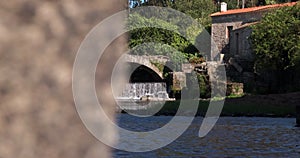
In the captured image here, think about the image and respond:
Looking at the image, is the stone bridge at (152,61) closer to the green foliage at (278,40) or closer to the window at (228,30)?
the window at (228,30)

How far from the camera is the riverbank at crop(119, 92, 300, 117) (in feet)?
71.4

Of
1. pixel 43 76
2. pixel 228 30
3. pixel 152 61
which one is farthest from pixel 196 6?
pixel 43 76

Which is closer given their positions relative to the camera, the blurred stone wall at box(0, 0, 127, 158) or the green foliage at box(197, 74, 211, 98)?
the blurred stone wall at box(0, 0, 127, 158)

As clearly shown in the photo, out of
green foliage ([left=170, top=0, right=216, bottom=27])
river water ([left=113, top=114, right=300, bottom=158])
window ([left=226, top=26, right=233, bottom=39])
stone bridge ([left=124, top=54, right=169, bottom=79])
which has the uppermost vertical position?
green foliage ([left=170, top=0, right=216, bottom=27])

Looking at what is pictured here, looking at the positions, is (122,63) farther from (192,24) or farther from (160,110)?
(192,24)

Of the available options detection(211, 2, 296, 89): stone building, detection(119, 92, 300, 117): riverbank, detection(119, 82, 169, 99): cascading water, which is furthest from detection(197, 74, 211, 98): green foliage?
detection(119, 92, 300, 117): riverbank

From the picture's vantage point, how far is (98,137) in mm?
900

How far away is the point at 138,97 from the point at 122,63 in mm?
34676

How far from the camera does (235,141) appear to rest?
13148 mm

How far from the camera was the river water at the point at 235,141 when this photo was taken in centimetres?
1089

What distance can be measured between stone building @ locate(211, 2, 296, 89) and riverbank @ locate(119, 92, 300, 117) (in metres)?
6.54

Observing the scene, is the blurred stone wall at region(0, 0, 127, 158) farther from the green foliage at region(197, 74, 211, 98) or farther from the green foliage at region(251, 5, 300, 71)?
the green foliage at region(197, 74, 211, 98)

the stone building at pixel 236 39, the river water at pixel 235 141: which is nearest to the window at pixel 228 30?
the stone building at pixel 236 39

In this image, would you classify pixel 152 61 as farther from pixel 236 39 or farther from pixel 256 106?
pixel 256 106
